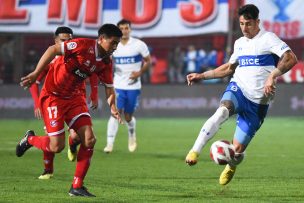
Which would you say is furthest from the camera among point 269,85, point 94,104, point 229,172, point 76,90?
point 94,104

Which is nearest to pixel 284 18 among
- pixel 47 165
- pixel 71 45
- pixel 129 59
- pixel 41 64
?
pixel 129 59

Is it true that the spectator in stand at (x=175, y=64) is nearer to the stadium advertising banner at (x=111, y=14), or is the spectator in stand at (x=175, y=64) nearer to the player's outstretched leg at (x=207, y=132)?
the stadium advertising banner at (x=111, y=14)

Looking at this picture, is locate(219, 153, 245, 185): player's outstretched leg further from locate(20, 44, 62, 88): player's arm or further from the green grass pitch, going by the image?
locate(20, 44, 62, 88): player's arm

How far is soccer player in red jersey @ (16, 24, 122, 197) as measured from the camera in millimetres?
9508

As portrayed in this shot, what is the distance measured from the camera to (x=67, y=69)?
9.99 m

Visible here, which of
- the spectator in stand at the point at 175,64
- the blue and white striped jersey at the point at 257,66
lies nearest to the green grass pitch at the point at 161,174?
the blue and white striped jersey at the point at 257,66

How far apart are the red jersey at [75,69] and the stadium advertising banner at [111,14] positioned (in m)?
14.7

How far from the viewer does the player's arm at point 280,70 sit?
31.3ft

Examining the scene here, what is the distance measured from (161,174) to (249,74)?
2.44 metres

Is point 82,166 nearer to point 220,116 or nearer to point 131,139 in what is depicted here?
point 220,116

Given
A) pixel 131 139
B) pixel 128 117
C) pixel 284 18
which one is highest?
pixel 284 18

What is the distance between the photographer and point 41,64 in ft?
30.2

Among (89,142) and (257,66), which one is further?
(257,66)

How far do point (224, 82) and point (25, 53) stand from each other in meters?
5.94
